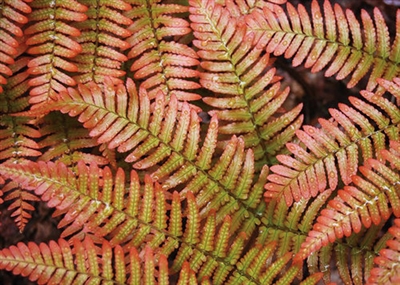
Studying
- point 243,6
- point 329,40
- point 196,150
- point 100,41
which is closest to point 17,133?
point 100,41

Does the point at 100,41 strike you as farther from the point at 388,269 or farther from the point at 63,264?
the point at 388,269

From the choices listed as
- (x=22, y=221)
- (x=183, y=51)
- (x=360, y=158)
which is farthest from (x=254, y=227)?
(x=22, y=221)

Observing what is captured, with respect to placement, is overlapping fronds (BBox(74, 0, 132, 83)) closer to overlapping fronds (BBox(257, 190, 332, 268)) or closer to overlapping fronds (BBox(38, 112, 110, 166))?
overlapping fronds (BBox(38, 112, 110, 166))

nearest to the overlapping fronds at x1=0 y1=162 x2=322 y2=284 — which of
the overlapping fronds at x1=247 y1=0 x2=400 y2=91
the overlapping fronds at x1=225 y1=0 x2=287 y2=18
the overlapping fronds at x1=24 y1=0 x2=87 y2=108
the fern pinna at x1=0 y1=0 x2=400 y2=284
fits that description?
the fern pinna at x1=0 y1=0 x2=400 y2=284

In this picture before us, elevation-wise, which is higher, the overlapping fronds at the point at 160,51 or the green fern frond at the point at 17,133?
the overlapping fronds at the point at 160,51

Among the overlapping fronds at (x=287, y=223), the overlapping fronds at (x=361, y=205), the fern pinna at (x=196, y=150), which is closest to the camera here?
the overlapping fronds at (x=361, y=205)

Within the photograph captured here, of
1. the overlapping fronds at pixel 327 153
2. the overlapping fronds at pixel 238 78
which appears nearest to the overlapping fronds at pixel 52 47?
the overlapping fronds at pixel 238 78

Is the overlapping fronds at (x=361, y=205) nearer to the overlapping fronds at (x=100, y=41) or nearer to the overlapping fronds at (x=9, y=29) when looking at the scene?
the overlapping fronds at (x=100, y=41)
